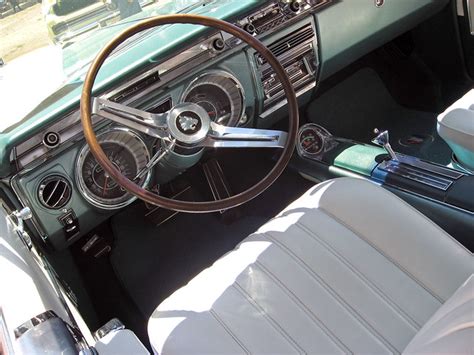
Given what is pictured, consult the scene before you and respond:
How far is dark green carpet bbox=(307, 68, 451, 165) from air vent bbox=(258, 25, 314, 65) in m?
0.67

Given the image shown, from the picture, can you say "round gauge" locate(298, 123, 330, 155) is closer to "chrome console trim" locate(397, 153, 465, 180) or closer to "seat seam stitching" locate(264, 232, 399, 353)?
"chrome console trim" locate(397, 153, 465, 180)

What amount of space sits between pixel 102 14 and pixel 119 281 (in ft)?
3.47

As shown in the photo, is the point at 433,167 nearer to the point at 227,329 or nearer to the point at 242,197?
the point at 242,197

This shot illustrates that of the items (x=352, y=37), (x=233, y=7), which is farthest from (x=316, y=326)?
(x=352, y=37)

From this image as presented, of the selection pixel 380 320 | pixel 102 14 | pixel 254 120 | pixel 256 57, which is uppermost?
pixel 102 14

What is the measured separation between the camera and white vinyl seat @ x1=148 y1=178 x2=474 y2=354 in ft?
4.70

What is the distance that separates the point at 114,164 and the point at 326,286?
77 centimetres

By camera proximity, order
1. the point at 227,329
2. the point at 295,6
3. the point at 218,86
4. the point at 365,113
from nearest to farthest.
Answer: the point at 227,329, the point at 218,86, the point at 295,6, the point at 365,113

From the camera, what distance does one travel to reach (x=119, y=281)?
2.30 metres

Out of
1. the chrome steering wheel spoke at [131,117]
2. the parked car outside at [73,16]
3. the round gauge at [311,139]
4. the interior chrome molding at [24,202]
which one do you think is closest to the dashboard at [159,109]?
the interior chrome molding at [24,202]

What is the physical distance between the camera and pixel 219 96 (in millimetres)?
2002

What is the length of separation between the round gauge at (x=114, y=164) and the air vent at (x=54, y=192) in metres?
0.05

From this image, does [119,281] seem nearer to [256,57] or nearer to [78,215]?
[78,215]

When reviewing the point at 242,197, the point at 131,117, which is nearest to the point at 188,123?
the point at 131,117
